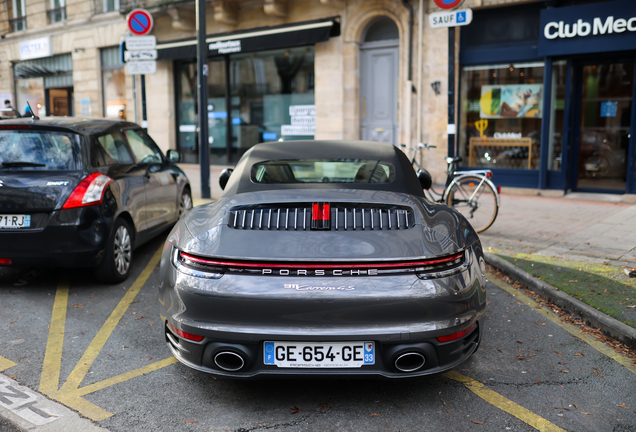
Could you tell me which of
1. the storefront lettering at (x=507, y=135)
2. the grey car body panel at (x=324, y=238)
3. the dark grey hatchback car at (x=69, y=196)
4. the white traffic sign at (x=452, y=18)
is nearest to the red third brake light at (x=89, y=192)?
the dark grey hatchback car at (x=69, y=196)

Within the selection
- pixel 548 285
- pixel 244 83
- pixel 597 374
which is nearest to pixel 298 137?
pixel 244 83

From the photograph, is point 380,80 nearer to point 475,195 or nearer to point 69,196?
point 475,195

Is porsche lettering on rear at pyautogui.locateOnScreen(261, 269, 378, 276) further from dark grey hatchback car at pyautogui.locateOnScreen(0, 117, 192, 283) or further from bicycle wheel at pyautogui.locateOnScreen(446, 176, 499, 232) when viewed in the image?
bicycle wheel at pyautogui.locateOnScreen(446, 176, 499, 232)

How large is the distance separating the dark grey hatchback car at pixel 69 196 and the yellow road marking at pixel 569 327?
3.71m

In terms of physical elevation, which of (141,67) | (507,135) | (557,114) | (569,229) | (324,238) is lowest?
(569,229)

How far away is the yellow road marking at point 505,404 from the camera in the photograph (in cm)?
281

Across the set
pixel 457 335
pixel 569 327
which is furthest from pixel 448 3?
pixel 457 335

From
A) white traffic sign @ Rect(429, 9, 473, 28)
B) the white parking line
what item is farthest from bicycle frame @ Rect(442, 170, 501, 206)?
the white parking line

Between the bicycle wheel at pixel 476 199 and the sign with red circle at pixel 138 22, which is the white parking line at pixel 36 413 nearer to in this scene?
the bicycle wheel at pixel 476 199

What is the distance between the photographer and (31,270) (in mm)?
5949

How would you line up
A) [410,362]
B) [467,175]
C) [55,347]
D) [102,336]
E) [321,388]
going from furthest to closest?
[467,175] < [102,336] < [55,347] < [321,388] < [410,362]

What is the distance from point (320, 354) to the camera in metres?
2.72

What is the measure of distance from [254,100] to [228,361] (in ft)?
46.8

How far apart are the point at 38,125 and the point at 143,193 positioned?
124cm
